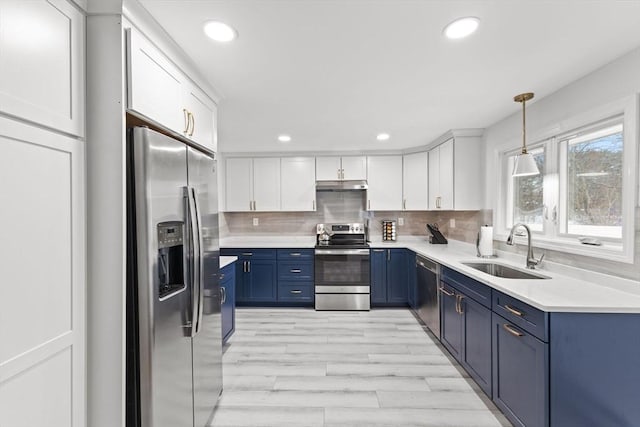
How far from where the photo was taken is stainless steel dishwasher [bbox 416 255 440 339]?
2.99m

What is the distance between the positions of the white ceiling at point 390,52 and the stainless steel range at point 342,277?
192cm

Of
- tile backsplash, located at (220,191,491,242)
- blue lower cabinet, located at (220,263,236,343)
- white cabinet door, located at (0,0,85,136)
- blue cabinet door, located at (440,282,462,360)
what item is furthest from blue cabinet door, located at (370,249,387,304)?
white cabinet door, located at (0,0,85,136)

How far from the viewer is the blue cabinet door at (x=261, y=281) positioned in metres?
4.12

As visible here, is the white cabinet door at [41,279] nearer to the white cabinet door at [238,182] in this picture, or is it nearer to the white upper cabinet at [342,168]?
the white cabinet door at [238,182]

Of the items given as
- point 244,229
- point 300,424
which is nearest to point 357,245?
point 244,229

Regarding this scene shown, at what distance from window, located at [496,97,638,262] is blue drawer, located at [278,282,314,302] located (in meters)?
2.71

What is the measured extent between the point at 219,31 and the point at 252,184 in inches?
122

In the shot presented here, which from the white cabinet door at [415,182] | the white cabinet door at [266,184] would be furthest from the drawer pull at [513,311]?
the white cabinet door at [266,184]

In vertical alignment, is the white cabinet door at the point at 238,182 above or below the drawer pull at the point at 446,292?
above

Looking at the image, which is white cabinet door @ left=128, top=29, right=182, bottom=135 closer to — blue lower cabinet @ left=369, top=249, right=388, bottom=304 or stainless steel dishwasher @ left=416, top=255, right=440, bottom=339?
stainless steel dishwasher @ left=416, top=255, right=440, bottom=339

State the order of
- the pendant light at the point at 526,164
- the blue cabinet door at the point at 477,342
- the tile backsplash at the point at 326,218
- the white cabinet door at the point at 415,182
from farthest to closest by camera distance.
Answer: the tile backsplash at the point at 326,218
the white cabinet door at the point at 415,182
the pendant light at the point at 526,164
the blue cabinet door at the point at 477,342

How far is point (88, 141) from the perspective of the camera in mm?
1178

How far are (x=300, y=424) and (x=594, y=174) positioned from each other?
8.74 feet

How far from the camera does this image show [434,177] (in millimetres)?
3984
